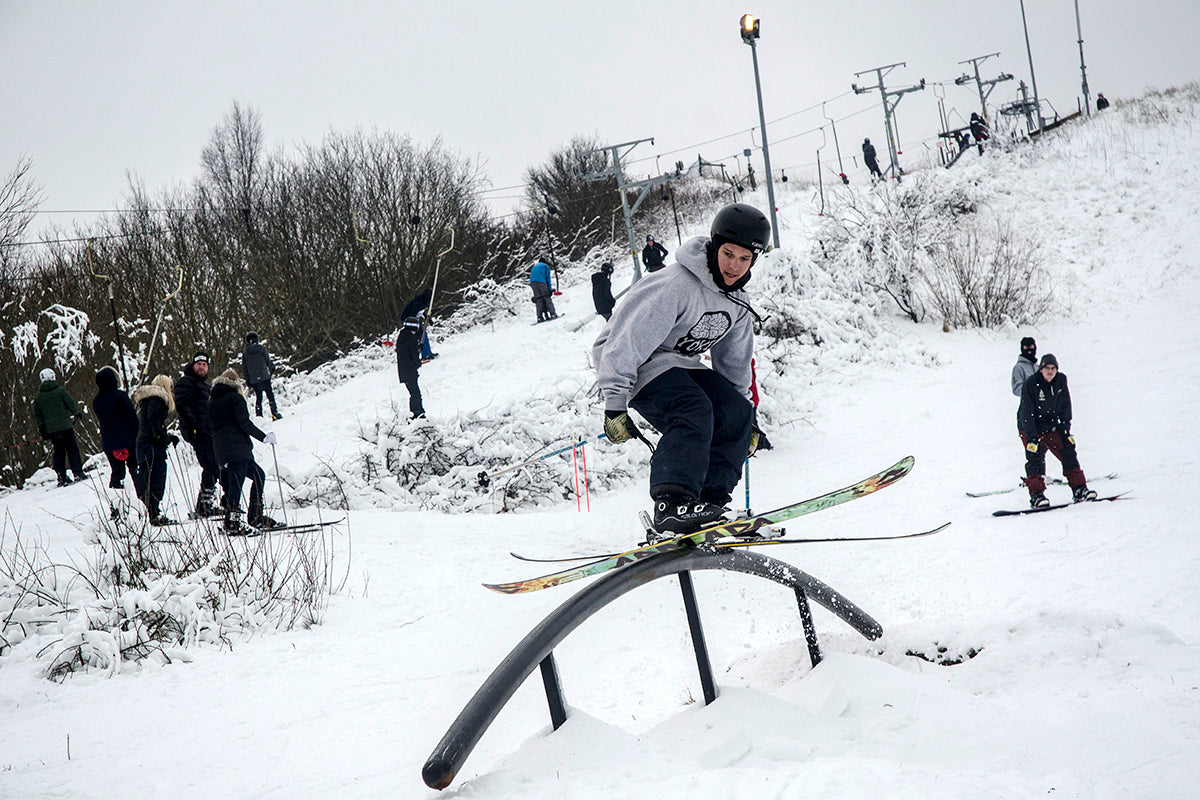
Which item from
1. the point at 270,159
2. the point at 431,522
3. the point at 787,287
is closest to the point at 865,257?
the point at 787,287

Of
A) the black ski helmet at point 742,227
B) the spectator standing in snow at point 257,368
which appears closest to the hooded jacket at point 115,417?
the spectator standing in snow at point 257,368

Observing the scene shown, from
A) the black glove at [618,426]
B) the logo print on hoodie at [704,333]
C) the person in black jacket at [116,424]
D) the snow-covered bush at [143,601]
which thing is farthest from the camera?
the person in black jacket at [116,424]

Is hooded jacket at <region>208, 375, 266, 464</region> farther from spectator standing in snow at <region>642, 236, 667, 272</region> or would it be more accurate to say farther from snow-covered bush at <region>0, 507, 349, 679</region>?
spectator standing in snow at <region>642, 236, 667, 272</region>

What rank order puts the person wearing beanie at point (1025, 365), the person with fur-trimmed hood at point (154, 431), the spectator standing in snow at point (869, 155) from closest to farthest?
the person with fur-trimmed hood at point (154, 431) → the person wearing beanie at point (1025, 365) → the spectator standing in snow at point (869, 155)

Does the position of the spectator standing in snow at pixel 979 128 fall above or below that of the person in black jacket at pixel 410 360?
above

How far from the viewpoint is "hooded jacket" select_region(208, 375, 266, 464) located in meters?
7.59

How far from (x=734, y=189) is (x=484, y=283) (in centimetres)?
1518

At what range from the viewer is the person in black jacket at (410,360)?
13.0m

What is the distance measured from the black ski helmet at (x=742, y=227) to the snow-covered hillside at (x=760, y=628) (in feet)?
6.28

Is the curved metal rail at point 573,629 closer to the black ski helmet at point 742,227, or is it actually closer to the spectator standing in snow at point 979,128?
the black ski helmet at point 742,227

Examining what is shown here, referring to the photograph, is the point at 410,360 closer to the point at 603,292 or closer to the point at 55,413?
the point at 55,413

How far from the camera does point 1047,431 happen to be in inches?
313

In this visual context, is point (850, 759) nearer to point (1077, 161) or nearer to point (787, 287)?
point (787, 287)

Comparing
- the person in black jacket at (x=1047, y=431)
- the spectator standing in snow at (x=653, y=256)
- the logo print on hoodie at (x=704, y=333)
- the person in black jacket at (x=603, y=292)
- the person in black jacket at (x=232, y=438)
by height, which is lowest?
the person in black jacket at (x=1047, y=431)
